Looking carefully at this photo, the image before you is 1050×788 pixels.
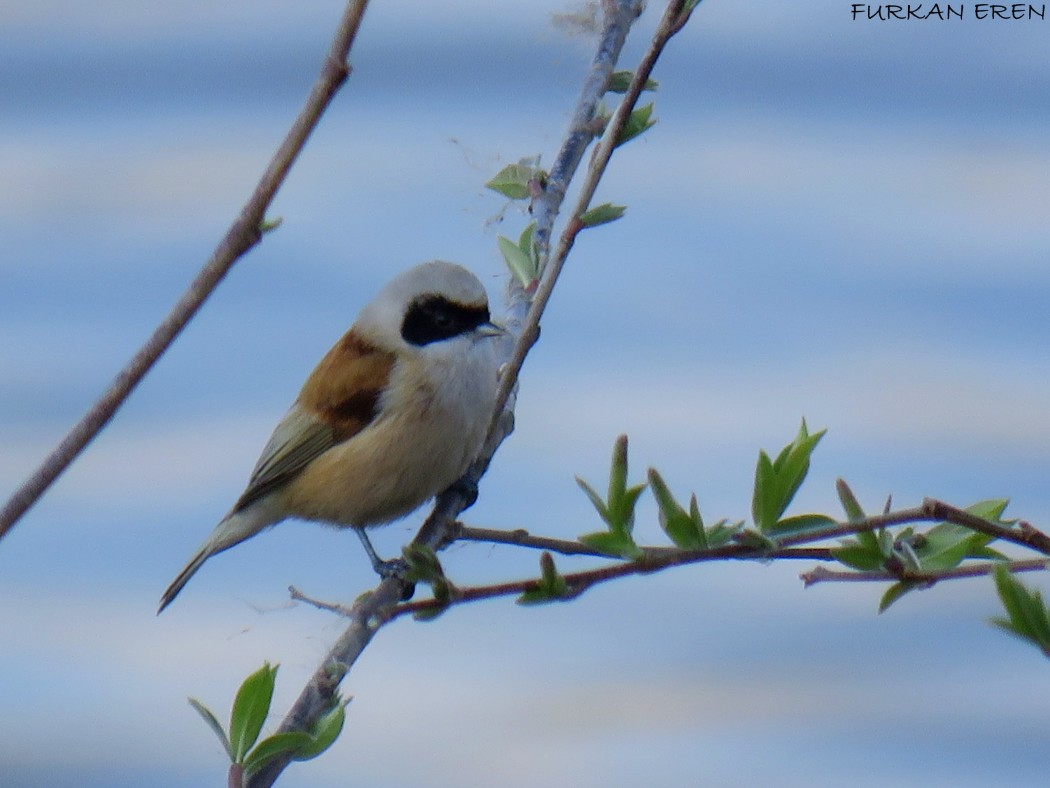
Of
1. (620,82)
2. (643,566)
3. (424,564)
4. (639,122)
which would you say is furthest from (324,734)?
(620,82)

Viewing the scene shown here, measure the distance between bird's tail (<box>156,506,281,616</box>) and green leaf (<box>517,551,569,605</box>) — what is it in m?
2.39

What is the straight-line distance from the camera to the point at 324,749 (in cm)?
137

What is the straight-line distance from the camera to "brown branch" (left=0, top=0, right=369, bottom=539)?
34.6 inches

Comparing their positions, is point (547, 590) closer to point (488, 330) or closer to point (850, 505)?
point (850, 505)

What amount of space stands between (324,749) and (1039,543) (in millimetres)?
702

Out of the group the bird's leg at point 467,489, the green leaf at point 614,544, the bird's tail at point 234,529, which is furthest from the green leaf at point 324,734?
the bird's tail at point 234,529

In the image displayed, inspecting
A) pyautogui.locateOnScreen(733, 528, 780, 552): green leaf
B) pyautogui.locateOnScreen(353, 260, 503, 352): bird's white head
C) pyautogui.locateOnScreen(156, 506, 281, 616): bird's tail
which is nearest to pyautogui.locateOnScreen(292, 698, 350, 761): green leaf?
pyautogui.locateOnScreen(733, 528, 780, 552): green leaf

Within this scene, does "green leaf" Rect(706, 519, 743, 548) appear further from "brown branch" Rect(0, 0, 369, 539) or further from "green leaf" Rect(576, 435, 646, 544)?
"brown branch" Rect(0, 0, 369, 539)

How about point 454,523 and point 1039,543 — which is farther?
point 454,523

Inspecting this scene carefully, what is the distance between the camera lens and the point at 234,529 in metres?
3.75

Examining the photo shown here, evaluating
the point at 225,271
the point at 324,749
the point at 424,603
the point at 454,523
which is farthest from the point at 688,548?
the point at 454,523

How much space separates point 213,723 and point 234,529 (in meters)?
2.45

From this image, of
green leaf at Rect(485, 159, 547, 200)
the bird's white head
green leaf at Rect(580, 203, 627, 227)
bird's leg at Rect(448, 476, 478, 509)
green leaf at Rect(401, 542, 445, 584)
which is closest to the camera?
green leaf at Rect(401, 542, 445, 584)

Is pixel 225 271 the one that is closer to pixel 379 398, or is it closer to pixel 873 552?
pixel 873 552
